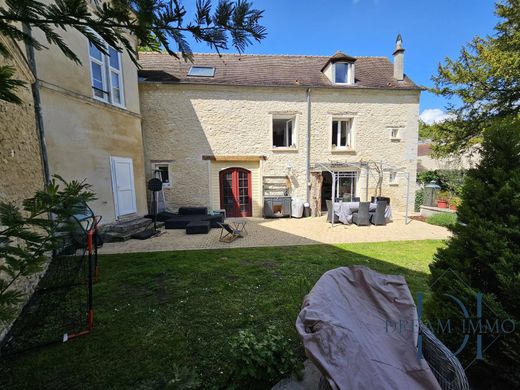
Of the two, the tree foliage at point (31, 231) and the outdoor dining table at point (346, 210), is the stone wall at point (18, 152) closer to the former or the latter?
the tree foliage at point (31, 231)

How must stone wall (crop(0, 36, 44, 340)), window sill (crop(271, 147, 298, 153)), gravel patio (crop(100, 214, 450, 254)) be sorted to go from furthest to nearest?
1. window sill (crop(271, 147, 298, 153))
2. gravel patio (crop(100, 214, 450, 254))
3. stone wall (crop(0, 36, 44, 340))

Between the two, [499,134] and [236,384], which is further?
[236,384]

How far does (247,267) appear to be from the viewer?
15.6ft

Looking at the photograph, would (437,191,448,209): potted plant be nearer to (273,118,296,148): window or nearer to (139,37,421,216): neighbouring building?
(139,37,421,216): neighbouring building

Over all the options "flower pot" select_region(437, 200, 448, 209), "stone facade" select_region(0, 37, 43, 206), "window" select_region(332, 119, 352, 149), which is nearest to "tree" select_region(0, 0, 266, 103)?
"stone facade" select_region(0, 37, 43, 206)

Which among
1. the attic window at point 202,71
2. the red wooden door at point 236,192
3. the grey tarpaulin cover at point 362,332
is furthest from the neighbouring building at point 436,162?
the grey tarpaulin cover at point 362,332

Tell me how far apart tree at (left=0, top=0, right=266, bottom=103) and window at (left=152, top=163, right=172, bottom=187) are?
9.69 m

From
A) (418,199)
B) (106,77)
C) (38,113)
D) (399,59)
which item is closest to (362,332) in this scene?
(38,113)

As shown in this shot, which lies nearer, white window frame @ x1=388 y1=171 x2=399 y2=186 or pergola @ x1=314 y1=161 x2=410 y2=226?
pergola @ x1=314 y1=161 x2=410 y2=226

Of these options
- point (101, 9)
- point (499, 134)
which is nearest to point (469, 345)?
point (499, 134)

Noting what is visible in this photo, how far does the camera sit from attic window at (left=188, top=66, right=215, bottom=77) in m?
10.7

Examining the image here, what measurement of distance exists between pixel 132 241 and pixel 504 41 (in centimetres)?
1583

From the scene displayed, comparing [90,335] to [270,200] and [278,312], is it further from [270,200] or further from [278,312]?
[270,200]

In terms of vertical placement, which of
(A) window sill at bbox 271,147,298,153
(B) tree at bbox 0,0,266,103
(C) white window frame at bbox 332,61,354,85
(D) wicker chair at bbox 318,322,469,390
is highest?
(C) white window frame at bbox 332,61,354,85
